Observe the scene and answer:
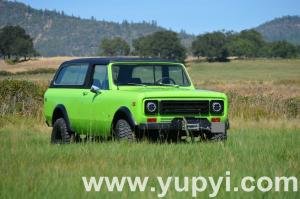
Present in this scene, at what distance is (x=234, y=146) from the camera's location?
10664 millimetres

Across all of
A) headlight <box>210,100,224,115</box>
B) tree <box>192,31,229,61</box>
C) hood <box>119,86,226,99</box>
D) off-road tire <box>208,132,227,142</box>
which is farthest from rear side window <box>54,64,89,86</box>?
tree <box>192,31,229,61</box>

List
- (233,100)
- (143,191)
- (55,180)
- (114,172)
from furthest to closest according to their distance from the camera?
(233,100) → (114,172) → (55,180) → (143,191)

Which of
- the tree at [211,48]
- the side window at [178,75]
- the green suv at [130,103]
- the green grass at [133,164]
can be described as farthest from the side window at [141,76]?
the tree at [211,48]

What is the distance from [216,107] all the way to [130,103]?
154 centimetres

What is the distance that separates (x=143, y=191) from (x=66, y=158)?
2.97 m

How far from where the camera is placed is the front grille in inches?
452

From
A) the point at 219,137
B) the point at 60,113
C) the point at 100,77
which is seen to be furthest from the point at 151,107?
the point at 60,113

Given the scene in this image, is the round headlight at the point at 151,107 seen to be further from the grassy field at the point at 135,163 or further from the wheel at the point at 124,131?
the grassy field at the point at 135,163

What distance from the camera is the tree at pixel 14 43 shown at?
7343 inches

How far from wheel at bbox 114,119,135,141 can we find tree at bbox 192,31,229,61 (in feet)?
589

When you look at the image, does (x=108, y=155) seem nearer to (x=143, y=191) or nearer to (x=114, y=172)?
(x=114, y=172)

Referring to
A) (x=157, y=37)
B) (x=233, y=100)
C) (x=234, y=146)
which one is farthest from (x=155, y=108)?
(x=157, y=37)

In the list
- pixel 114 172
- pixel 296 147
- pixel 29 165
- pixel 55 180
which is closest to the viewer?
pixel 55 180

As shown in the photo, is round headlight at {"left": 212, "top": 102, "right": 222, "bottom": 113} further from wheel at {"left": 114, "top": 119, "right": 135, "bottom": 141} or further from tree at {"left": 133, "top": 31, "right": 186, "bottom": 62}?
tree at {"left": 133, "top": 31, "right": 186, "bottom": 62}
